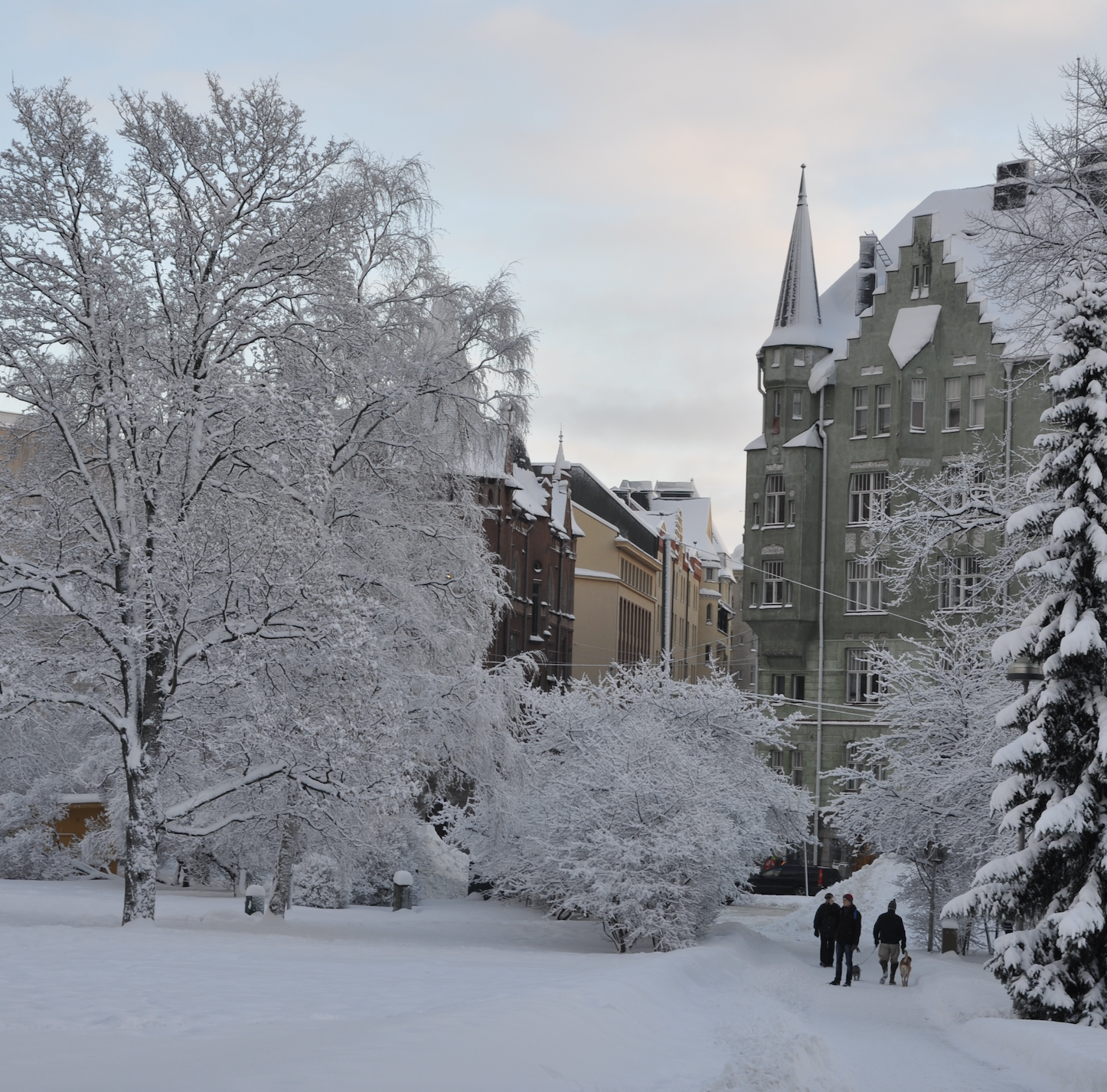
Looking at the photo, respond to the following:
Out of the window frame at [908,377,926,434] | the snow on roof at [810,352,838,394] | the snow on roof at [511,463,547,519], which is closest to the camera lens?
the window frame at [908,377,926,434]

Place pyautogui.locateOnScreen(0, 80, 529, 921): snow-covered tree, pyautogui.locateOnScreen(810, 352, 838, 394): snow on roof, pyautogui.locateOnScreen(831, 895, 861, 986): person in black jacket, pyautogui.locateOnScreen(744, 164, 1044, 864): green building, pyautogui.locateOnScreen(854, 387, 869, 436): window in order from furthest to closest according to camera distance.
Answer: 1. pyautogui.locateOnScreen(810, 352, 838, 394): snow on roof
2. pyautogui.locateOnScreen(854, 387, 869, 436): window
3. pyautogui.locateOnScreen(744, 164, 1044, 864): green building
4. pyautogui.locateOnScreen(831, 895, 861, 986): person in black jacket
5. pyautogui.locateOnScreen(0, 80, 529, 921): snow-covered tree

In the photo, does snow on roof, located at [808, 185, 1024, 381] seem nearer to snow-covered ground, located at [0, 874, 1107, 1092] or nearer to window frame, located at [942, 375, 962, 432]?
window frame, located at [942, 375, 962, 432]

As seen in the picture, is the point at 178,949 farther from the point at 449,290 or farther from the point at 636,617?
the point at 636,617

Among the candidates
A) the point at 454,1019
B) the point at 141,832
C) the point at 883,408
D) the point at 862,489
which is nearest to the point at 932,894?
the point at 141,832

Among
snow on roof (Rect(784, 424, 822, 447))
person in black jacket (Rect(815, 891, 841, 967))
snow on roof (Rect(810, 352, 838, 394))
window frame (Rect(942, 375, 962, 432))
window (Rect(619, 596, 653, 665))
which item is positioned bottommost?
person in black jacket (Rect(815, 891, 841, 967))

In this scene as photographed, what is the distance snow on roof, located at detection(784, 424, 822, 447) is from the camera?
5941 cm

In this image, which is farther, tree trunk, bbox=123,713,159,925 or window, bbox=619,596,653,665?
window, bbox=619,596,653,665

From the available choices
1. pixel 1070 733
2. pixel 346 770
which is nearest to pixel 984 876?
pixel 1070 733

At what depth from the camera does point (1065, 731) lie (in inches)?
648

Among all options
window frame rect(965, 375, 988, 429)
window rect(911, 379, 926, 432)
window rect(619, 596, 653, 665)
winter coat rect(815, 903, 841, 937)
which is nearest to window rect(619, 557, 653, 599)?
window rect(619, 596, 653, 665)

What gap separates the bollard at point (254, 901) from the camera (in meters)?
25.2

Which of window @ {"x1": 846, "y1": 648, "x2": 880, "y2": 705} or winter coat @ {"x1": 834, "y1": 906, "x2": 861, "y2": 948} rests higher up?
window @ {"x1": 846, "y1": 648, "x2": 880, "y2": 705}

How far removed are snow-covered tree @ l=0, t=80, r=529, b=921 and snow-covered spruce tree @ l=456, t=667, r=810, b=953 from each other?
16.2ft

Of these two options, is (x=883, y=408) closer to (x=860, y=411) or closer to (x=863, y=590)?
(x=860, y=411)
